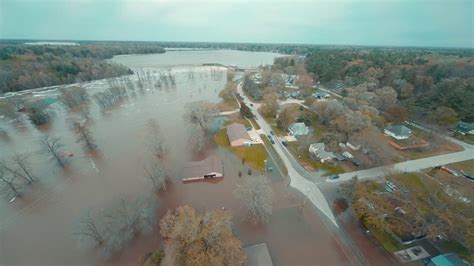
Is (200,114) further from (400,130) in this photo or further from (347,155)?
(400,130)

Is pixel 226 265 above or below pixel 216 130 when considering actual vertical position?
above

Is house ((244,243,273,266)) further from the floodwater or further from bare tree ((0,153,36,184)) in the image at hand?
bare tree ((0,153,36,184))

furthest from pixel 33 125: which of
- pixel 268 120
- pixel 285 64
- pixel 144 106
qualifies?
pixel 285 64

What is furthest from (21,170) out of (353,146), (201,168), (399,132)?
(399,132)

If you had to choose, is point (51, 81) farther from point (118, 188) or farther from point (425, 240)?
point (425, 240)

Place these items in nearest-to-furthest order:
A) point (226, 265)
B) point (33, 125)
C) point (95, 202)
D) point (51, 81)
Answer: point (226, 265) → point (95, 202) → point (33, 125) → point (51, 81)

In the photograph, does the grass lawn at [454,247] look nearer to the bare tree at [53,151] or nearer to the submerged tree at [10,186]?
the submerged tree at [10,186]
